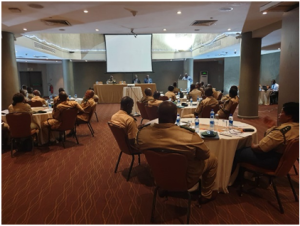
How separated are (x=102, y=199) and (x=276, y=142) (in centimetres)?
221

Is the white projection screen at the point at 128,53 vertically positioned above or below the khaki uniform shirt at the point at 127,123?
above

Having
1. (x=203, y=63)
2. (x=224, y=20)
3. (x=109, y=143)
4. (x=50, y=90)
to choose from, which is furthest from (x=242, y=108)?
(x=50, y=90)

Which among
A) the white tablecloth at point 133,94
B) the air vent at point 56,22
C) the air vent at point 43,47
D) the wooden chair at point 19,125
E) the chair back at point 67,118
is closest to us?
the wooden chair at point 19,125

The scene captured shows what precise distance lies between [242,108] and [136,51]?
6899mm

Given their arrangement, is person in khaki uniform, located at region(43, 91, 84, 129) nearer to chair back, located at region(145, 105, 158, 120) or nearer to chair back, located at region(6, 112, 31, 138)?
chair back, located at region(6, 112, 31, 138)

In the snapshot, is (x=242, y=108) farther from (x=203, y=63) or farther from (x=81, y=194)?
(x=203, y=63)

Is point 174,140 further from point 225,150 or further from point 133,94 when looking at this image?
point 133,94

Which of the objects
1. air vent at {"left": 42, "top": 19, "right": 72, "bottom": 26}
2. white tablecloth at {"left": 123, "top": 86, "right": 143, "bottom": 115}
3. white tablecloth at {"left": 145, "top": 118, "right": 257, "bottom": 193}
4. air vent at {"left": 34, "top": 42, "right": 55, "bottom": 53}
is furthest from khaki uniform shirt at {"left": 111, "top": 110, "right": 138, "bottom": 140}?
air vent at {"left": 34, "top": 42, "right": 55, "bottom": 53}

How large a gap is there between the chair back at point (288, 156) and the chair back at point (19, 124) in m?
4.18

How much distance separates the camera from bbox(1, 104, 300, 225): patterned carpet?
254 centimetres

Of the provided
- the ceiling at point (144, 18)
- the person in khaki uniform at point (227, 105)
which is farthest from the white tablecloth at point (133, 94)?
the person in khaki uniform at point (227, 105)

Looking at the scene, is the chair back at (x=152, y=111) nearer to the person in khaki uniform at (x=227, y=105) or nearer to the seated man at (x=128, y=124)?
the person in khaki uniform at (x=227, y=105)

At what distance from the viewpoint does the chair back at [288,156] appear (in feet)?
8.39

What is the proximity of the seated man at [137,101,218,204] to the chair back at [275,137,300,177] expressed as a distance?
91 centimetres
